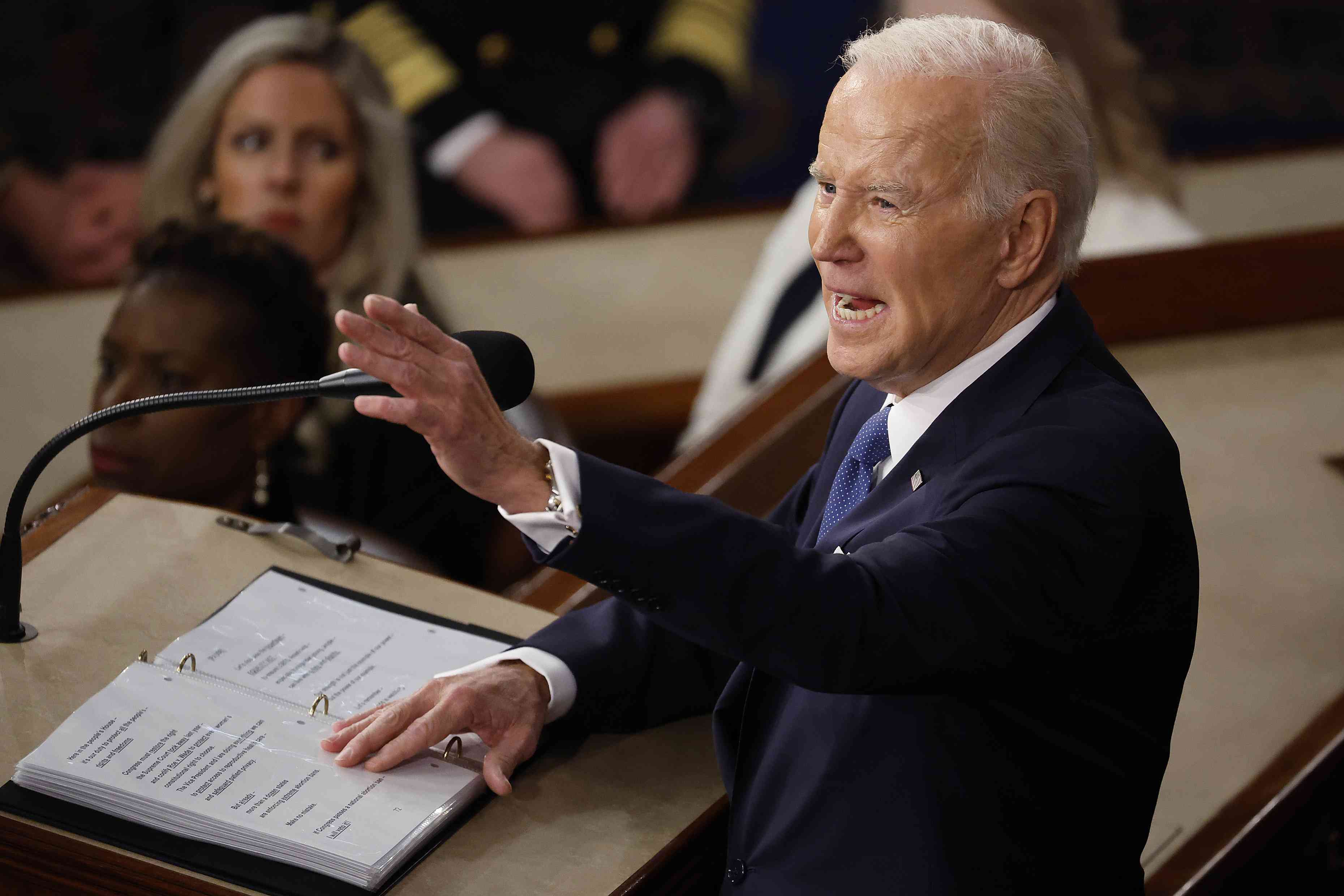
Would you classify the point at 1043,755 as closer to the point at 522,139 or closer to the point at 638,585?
the point at 638,585

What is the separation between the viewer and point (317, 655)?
1506 millimetres

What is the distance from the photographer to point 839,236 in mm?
1419

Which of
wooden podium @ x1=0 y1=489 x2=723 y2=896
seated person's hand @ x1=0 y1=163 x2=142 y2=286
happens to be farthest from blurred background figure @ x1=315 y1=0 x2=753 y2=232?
wooden podium @ x1=0 y1=489 x2=723 y2=896

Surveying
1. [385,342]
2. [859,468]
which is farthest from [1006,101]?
[385,342]

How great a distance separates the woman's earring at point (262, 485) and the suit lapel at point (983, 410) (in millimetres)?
1603

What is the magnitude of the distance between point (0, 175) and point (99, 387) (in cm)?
270

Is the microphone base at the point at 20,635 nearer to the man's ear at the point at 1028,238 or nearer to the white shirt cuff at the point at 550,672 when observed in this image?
the white shirt cuff at the point at 550,672

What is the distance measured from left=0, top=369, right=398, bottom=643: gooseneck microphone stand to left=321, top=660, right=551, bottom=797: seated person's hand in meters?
0.29

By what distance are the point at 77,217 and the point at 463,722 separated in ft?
13.4

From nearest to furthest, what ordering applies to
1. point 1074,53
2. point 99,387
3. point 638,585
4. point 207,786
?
point 638,585
point 207,786
point 99,387
point 1074,53

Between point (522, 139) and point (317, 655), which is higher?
point (317, 655)

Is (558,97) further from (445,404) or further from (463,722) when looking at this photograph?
(445,404)

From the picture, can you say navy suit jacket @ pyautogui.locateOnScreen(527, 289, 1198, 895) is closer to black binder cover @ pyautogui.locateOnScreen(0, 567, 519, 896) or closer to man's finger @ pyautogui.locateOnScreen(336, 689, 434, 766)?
man's finger @ pyautogui.locateOnScreen(336, 689, 434, 766)

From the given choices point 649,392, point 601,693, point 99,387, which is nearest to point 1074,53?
point 649,392
